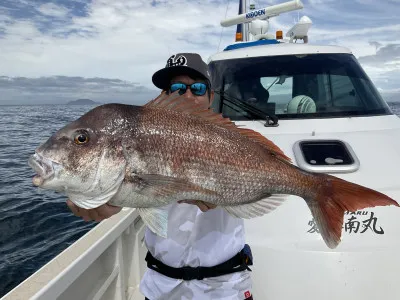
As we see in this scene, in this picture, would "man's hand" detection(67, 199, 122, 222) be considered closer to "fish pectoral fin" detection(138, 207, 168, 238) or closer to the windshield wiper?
"fish pectoral fin" detection(138, 207, 168, 238)

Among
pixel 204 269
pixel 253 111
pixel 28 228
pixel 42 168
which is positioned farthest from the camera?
pixel 28 228

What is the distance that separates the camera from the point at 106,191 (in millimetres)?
1701

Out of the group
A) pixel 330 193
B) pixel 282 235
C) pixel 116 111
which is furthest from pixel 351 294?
pixel 116 111

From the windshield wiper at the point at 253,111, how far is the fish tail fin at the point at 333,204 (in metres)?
2.02

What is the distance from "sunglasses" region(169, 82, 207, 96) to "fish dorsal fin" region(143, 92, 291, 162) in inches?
20.9

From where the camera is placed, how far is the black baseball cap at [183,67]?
7.97 feet

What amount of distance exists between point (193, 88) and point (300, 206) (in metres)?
1.34

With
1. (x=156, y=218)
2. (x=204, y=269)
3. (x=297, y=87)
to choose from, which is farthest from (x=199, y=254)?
(x=297, y=87)

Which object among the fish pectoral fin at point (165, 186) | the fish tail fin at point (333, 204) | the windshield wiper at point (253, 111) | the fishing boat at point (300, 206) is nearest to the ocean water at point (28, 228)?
the fishing boat at point (300, 206)

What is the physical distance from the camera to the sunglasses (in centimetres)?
245

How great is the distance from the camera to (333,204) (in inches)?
74.0

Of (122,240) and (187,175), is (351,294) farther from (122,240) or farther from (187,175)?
(122,240)

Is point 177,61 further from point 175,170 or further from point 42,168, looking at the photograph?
point 42,168

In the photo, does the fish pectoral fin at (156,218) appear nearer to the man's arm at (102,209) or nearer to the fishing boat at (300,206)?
the man's arm at (102,209)
